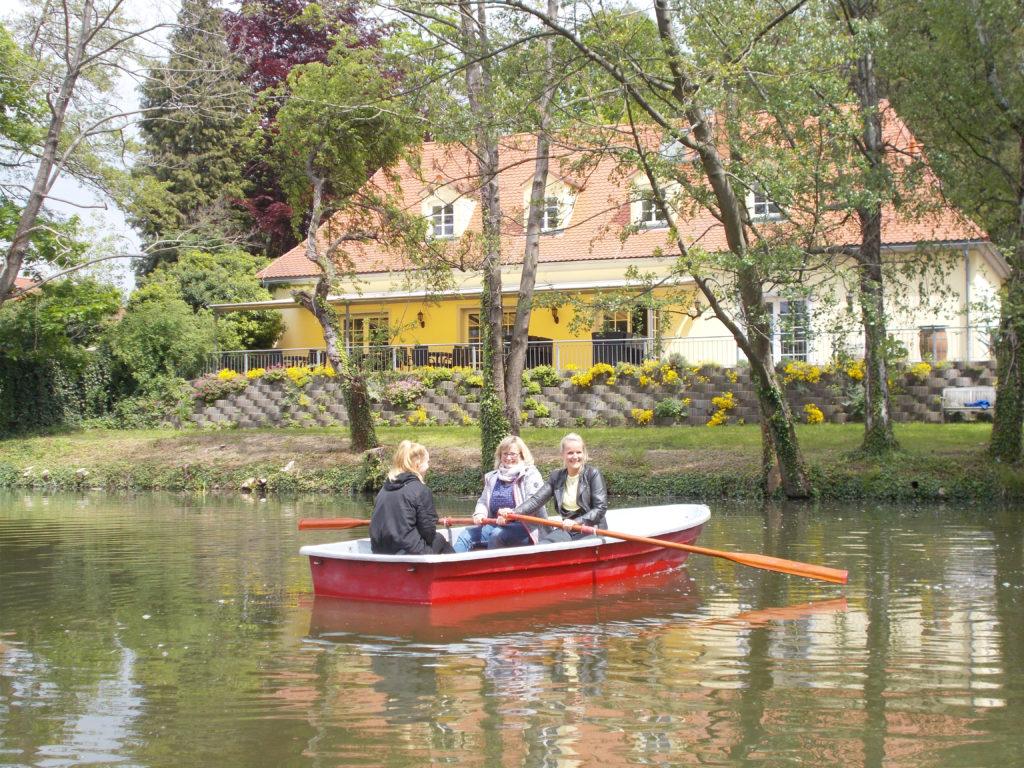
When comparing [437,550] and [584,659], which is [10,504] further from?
[584,659]

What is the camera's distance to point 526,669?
7469 millimetres

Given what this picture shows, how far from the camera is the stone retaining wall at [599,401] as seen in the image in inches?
914

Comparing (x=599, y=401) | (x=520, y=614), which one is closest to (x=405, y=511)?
(x=520, y=614)

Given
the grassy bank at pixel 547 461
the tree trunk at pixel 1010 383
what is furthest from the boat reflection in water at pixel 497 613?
the tree trunk at pixel 1010 383

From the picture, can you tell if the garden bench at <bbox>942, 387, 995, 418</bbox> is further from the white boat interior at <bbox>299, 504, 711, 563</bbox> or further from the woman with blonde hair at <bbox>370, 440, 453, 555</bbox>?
the woman with blonde hair at <bbox>370, 440, 453, 555</bbox>

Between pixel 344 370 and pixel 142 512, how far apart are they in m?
6.09

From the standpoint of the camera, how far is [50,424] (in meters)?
31.3

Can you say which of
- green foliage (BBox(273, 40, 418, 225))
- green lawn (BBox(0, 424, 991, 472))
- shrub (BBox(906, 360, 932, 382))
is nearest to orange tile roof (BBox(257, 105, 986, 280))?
green foliage (BBox(273, 40, 418, 225))

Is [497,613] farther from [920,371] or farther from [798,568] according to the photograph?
[920,371]

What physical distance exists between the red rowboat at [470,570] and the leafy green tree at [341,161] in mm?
11278

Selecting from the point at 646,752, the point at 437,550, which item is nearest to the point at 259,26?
the point at 437,550

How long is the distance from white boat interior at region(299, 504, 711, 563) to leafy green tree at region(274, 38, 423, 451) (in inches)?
376

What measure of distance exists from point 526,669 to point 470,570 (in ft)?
7.10

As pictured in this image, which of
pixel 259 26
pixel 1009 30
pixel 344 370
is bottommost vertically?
pixel 344 370
